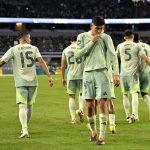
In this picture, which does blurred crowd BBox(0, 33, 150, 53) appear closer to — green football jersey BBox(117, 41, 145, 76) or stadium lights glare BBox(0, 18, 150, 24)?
stadium lights glare BBox(0, 18, 150, 24)

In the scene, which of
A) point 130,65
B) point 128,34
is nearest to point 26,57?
point 128,34

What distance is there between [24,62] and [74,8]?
69201 millimetres

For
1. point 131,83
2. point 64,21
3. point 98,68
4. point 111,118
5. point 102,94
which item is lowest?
point 111,118

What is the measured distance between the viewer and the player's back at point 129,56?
16.6 meters

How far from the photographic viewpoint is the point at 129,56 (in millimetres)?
16734

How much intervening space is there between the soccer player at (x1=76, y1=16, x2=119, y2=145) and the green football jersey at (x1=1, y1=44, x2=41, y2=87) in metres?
2.01

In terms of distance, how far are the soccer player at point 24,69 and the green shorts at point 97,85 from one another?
1.82 meters

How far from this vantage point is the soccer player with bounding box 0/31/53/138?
1385 cm

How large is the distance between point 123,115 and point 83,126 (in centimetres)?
353

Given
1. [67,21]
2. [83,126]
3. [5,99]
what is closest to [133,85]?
[83,126]

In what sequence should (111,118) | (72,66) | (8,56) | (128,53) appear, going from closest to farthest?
(8,56)
(111,118)
(128,53)
(72,66)

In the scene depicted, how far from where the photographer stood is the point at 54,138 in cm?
1339

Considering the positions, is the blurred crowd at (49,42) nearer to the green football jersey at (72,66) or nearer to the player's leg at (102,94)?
the green football jersey at (72,66)

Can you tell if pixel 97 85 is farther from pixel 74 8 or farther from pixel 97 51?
pixel 74 8
